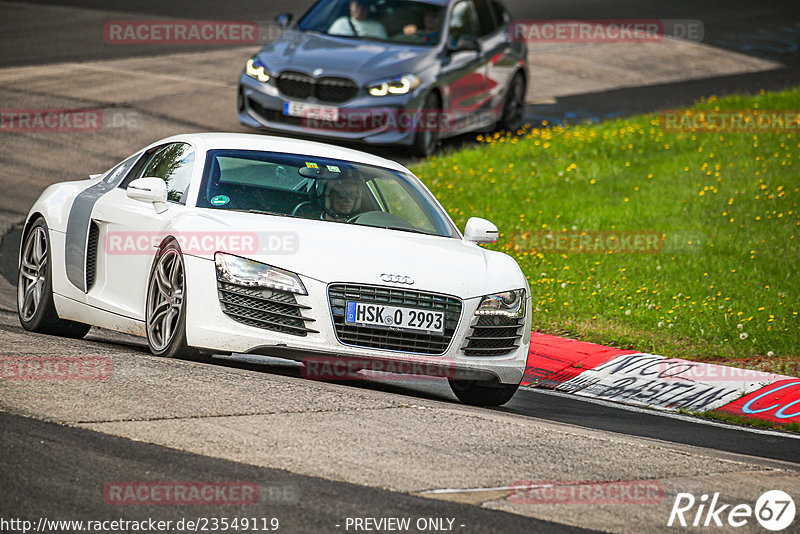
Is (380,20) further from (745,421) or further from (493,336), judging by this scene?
(493,336)

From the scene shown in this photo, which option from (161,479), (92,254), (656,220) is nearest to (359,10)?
(656,220)

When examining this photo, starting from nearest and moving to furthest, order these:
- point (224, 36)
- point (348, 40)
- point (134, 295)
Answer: point (134, 295) < point (348, 40) < point (224, 36)

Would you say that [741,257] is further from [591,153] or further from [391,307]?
[391,307]

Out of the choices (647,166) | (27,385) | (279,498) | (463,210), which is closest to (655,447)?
(279,498)

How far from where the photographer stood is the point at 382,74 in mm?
16016

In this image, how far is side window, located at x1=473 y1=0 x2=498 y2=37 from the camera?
18.5 metres

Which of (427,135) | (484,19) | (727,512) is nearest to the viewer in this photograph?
(727,512)

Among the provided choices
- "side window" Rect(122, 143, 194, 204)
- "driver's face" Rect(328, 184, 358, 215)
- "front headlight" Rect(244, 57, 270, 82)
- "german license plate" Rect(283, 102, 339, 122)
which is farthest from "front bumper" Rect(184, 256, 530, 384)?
"front headlight" Rect(244, 57, 270, 82)

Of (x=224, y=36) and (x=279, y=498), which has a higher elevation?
(x=279, y=498)

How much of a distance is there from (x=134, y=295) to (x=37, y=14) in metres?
18.1

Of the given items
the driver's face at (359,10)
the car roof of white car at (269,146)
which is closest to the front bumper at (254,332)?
the car roof of white car at (269,146)

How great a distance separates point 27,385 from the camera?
650 cm

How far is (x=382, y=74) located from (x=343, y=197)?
7.66 metres

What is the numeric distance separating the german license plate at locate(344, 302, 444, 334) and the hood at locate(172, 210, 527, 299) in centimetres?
14
